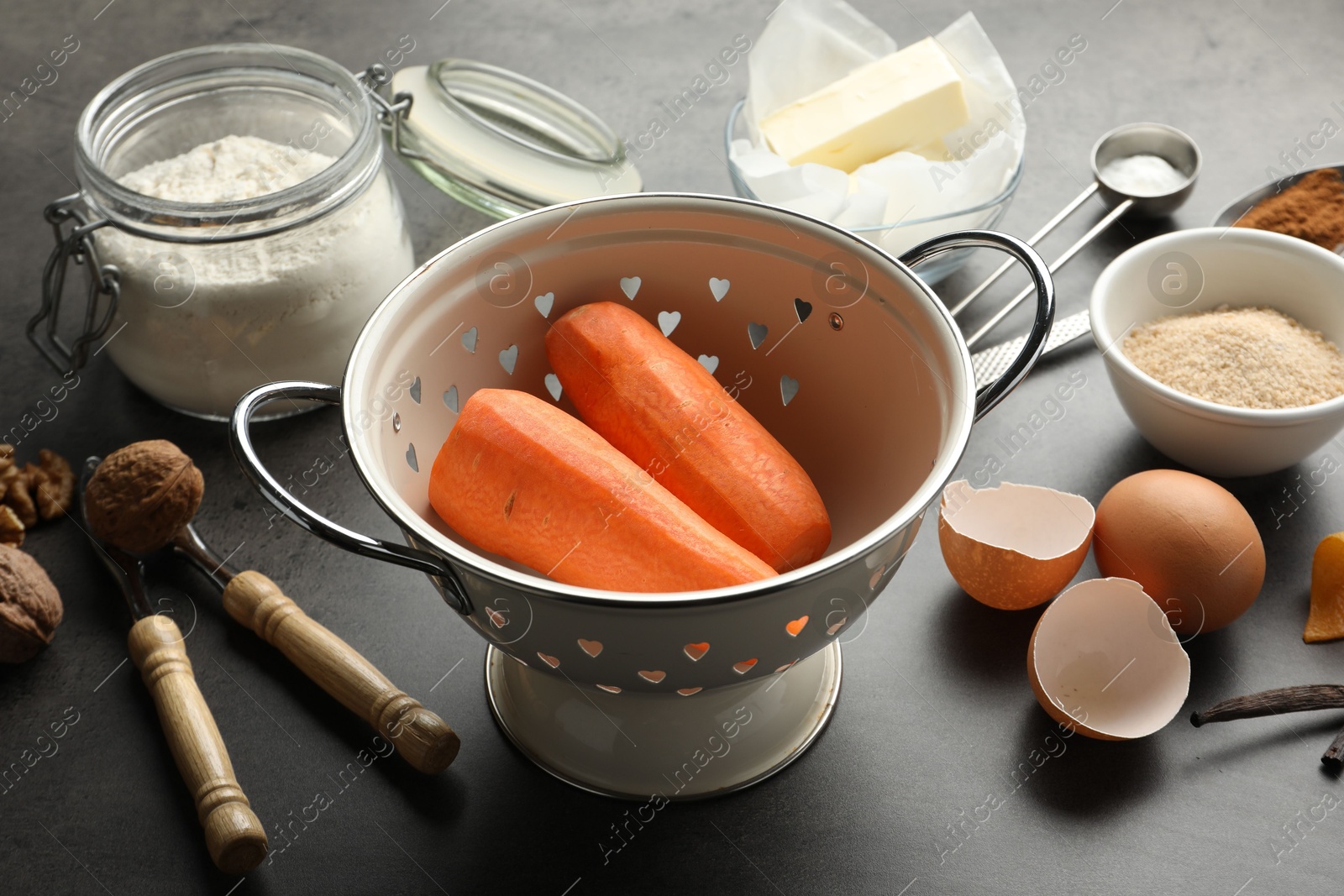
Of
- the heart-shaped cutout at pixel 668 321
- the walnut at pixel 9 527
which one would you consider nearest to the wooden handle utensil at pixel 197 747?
the walnut at pixel 9 527

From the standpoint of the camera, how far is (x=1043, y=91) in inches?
51.5

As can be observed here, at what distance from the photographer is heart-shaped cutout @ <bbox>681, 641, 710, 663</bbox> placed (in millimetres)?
559

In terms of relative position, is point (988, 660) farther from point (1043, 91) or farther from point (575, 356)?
point (1043, 91)

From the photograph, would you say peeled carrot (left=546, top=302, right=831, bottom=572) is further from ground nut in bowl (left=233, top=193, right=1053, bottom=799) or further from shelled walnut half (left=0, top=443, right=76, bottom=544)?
shelled walnut half (left=0, top=443, right=76, bottom=544)

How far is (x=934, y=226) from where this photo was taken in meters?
1.01

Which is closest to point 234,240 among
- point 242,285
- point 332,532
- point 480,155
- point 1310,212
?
point 242,285

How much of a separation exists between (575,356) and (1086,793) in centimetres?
47

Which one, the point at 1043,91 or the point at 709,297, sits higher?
the point at 709,297

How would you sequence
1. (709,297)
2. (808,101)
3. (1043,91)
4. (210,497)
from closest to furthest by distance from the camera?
(709,297) → (210,497) → (808,101) → (1043,91)

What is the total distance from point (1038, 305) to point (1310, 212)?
0.56 metres

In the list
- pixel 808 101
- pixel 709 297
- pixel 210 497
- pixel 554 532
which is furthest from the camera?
pixel 808 101

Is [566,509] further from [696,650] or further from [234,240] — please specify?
[234,240]

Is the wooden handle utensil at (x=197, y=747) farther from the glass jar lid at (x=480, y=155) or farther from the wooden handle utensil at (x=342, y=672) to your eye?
the glass jar lid at (x=480, y=155)

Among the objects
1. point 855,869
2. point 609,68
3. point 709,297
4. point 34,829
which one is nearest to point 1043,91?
point 609,68
